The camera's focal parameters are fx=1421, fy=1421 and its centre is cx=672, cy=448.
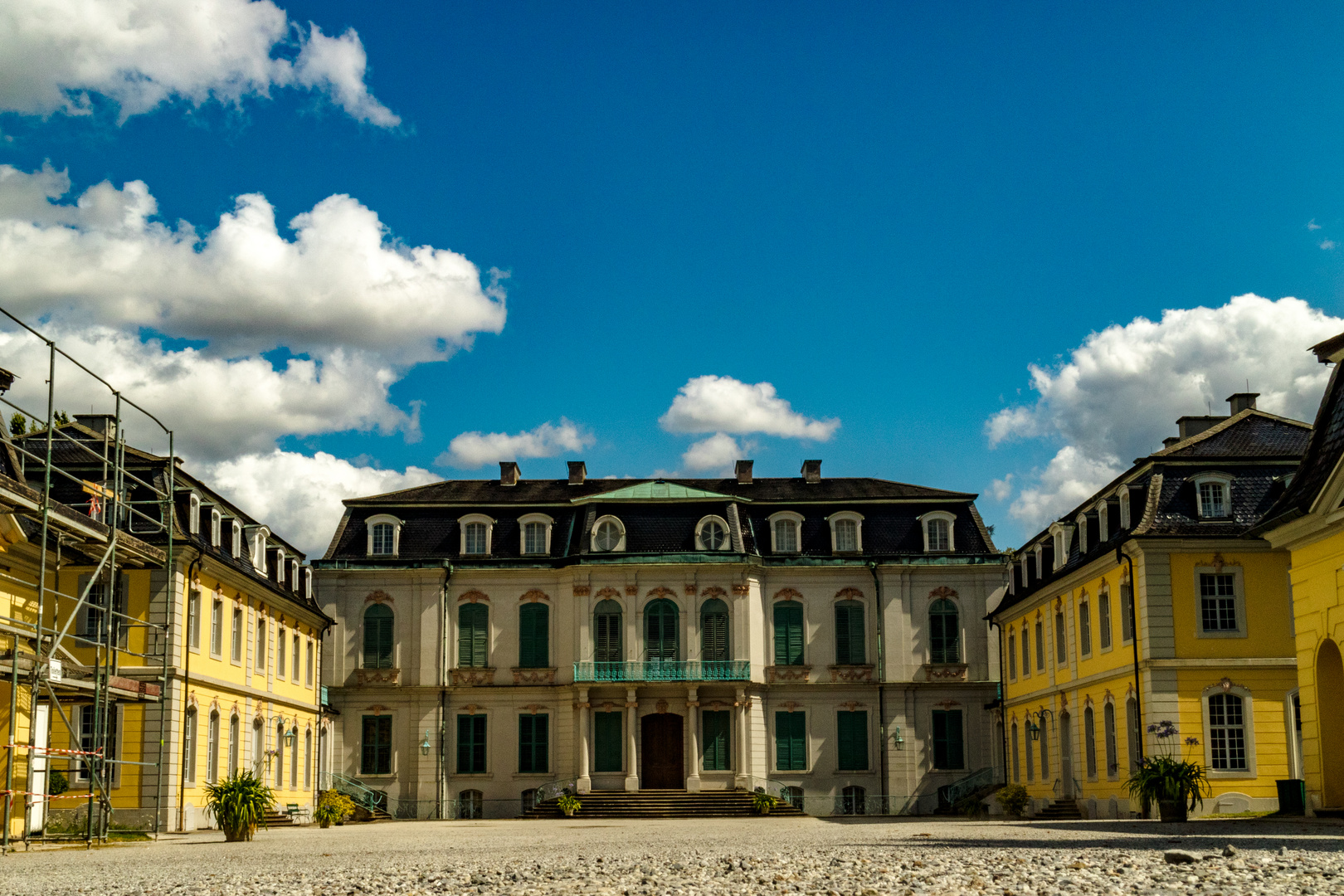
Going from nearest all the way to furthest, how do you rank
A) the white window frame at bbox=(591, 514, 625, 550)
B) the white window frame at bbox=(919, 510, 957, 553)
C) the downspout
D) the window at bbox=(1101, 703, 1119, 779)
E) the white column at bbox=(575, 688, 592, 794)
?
the window at bbox=(1101, 703, 1119, 779), the white column at bbox=(575, 688, 592, 794), the downspout, the white window frame at bbox=(591, 514, 625, 550), the white window frame at bbox=(919, 510, 957, 553)

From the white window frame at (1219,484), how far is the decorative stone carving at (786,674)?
16.9 meters

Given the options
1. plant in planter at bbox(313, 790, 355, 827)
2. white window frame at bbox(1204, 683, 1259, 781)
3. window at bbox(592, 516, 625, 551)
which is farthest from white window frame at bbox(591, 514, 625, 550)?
white window frame at bbox(1204, 683, 1259, 781)

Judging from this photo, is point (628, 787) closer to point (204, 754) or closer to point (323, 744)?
point (323, 744)

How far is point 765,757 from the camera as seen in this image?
44.5 m

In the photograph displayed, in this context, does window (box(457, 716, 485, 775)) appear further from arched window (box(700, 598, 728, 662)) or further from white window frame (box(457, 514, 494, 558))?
arched window (box(700, 598, 728, 662))

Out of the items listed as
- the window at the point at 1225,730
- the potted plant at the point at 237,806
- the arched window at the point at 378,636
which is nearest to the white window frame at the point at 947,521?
the window at the point at 1225,730

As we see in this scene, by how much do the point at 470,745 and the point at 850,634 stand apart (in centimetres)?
1260

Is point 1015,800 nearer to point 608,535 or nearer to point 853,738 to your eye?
point 853,738

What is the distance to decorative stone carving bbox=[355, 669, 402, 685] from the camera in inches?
1784

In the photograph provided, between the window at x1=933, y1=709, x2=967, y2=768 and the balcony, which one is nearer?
the balcony

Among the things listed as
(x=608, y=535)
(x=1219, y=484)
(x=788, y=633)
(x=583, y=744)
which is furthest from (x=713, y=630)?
(x=1219, y=484)

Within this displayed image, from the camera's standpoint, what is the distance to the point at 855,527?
1826 inches

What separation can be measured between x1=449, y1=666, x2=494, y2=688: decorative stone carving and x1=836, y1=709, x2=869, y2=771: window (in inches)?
439

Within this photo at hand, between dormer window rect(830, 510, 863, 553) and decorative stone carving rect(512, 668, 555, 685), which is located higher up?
dormer window rect(830, 510, 863, 553)
